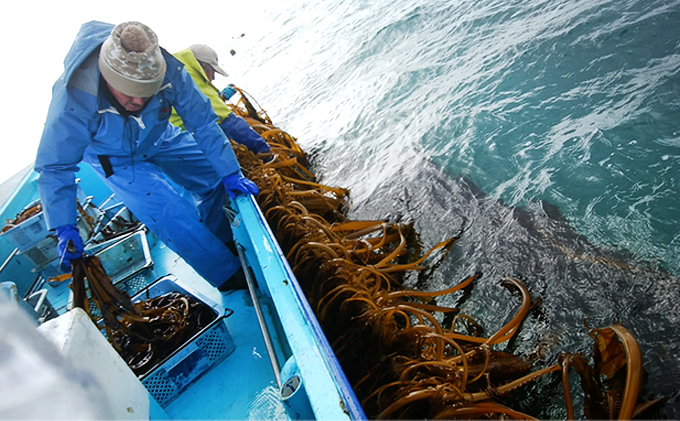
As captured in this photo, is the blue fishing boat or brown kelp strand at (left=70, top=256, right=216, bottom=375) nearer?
the blue fishing boat

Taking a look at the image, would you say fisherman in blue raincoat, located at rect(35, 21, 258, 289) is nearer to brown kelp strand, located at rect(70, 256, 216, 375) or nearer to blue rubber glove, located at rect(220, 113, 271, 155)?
brown kelp strand, located at rect(70, 256, 216, 375)

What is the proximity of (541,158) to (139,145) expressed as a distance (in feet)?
11.1

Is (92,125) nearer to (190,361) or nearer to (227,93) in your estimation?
(190,361)

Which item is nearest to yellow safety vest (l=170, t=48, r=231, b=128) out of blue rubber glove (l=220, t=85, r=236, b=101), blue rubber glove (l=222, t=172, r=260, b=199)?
blue rubber glove (l=222, t=172, r=260, b=199)

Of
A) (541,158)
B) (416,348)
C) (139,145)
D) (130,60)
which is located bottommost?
(541,158)

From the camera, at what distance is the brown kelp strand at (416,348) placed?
137 cm

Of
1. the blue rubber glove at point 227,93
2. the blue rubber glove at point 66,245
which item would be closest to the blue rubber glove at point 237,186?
the blue rubber glove at point 66,245

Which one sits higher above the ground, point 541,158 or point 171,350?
point 171,350

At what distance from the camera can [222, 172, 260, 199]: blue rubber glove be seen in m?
2.87

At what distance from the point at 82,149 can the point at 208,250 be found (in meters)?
1.13

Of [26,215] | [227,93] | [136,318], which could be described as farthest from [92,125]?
[227,93]

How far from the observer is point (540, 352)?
2014mm

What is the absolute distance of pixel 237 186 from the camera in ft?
9.46

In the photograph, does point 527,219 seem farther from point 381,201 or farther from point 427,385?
point 427,385
